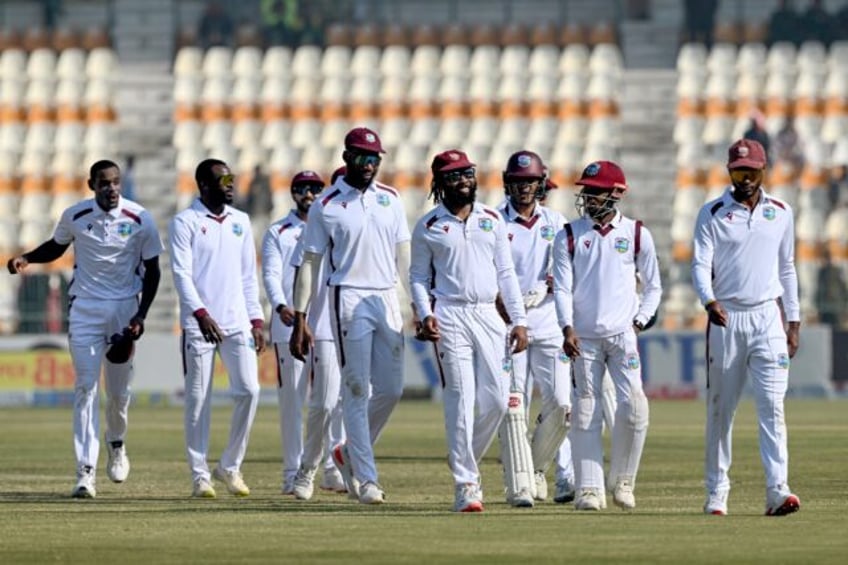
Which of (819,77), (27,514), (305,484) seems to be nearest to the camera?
(27,514)

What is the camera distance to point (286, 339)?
16781 mm

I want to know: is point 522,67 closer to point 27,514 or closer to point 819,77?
point 819,77

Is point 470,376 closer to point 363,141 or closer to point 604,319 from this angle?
point 604,319

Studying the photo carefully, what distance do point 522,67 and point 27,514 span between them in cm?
2468

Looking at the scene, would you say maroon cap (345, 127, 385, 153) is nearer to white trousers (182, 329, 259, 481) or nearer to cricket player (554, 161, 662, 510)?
cricket player (554, 161, 662, 510)

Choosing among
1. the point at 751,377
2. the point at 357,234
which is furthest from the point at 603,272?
the point at 357,234

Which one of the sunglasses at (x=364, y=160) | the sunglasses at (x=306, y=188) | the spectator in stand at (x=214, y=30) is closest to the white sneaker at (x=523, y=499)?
the sunglasses at (x=364, y=160)

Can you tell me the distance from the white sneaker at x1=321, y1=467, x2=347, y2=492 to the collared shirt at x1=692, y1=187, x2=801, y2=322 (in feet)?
13.3

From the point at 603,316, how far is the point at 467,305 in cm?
89

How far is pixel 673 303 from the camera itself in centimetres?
3328

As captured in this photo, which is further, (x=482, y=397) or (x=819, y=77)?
(x=819, y=77)

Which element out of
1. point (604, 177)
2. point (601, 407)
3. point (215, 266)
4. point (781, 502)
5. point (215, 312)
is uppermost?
point (604, 177)

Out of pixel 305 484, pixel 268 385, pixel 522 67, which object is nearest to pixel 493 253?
pixel 305 484

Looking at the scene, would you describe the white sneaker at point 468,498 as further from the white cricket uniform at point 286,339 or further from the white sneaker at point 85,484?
the white sneaker at point 85,484
